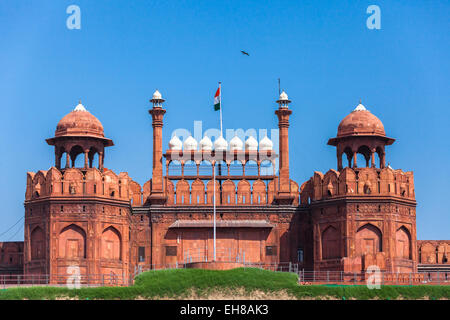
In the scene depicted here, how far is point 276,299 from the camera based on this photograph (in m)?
77.0

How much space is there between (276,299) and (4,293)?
51.4 ft

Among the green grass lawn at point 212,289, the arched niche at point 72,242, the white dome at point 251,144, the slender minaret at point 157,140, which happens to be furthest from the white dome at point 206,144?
the green grass lawn at point 212,289

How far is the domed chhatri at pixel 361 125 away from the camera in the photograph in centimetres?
8856

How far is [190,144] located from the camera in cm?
9100

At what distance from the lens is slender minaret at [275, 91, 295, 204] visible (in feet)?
Answer: 293

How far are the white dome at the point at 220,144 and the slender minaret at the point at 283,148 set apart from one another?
3895 millimetres

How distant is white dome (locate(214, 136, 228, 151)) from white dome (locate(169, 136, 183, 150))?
2.39 meters

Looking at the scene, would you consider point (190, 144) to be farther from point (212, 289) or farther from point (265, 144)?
point (212, 289)

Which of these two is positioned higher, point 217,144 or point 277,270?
point 217,144

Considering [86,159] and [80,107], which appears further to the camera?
[80,107]

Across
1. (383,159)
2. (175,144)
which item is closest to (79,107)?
(175,144)

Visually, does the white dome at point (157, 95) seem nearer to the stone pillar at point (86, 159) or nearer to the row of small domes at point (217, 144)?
the row of small domes at point (217, 144)

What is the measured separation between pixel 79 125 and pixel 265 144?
12.8 m

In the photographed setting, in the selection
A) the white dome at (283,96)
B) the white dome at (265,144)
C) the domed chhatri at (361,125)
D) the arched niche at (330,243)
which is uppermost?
the white dome at (283,96)
